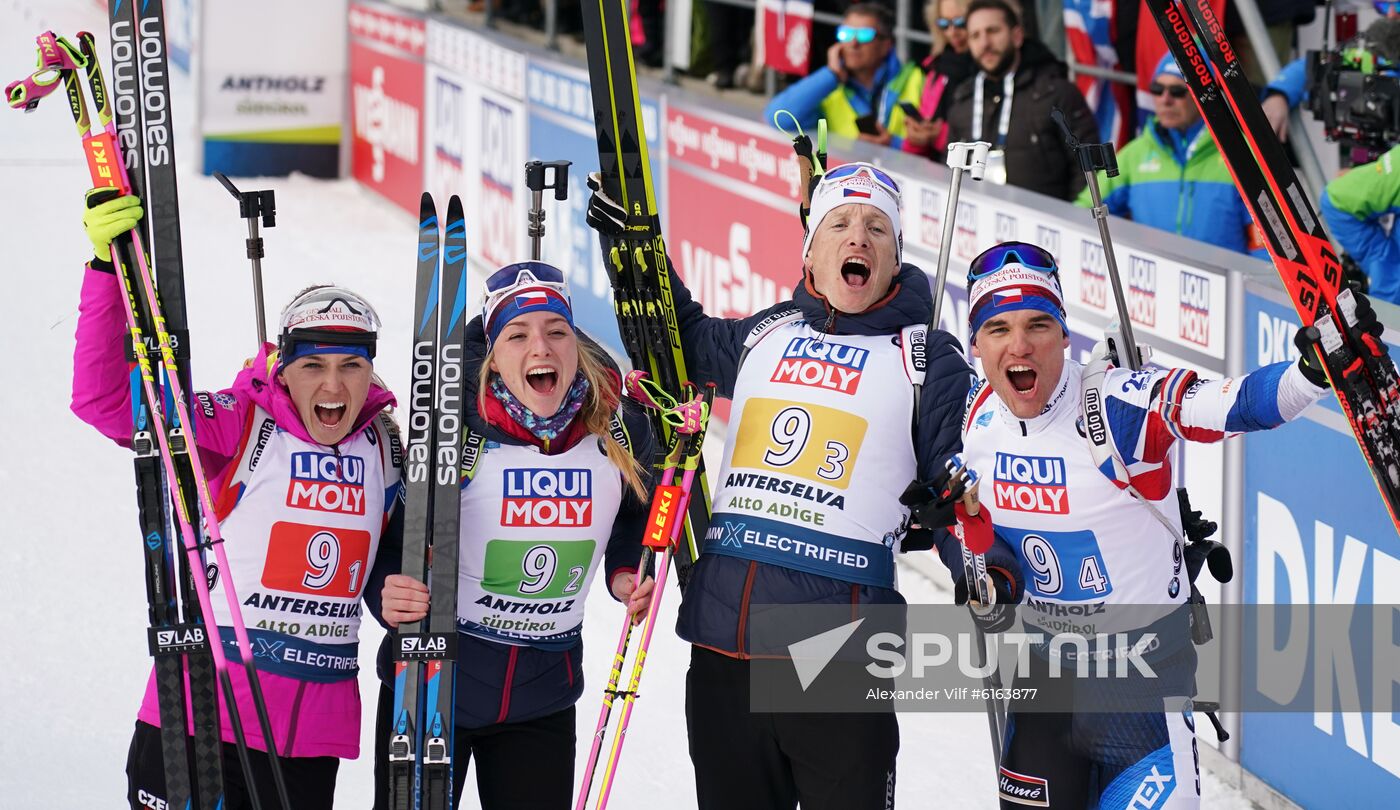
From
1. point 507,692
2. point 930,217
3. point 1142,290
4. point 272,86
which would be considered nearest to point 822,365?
point 507,692

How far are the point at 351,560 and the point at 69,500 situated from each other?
181 inches

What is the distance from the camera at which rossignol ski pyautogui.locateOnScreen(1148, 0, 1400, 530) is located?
3422mm

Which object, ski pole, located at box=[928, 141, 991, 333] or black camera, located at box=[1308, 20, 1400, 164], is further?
black camera, located at box=[1308, 20, 1400, 164]

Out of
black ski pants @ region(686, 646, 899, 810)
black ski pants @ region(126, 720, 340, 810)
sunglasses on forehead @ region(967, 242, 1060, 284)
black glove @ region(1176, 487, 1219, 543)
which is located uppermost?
sunglasses on forehead @ region(967, 242, 1060, 284)

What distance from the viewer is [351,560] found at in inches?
154

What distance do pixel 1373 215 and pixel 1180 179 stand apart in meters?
1.19

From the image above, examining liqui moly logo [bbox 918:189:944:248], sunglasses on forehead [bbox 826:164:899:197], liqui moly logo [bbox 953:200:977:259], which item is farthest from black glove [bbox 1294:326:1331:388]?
liqui moly logo [bbox 918:189:944:248]

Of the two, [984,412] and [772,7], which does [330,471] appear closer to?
[984,412]

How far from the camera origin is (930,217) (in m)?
7.26

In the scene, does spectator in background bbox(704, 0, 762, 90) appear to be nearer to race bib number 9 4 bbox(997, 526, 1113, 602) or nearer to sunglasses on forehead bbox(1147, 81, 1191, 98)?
sunglasses on forehead bbox(1147, 81, 1191, 98)

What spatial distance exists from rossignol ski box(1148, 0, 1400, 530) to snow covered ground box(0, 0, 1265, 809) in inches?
89.3

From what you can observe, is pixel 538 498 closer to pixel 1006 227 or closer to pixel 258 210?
pixel 258 210

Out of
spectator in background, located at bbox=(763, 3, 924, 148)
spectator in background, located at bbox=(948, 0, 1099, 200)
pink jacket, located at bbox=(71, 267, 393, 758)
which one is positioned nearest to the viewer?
pink jacket, located at bbox=(71, 267, 393, 758)

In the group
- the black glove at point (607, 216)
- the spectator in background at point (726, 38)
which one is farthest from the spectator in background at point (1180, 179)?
the spectator in background at point (726, 38)
